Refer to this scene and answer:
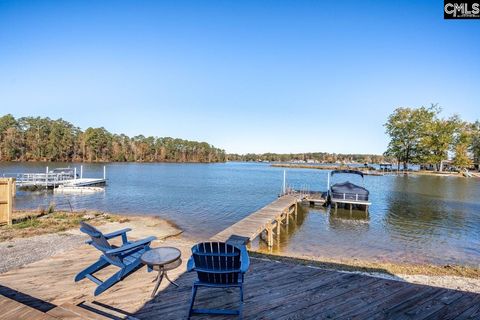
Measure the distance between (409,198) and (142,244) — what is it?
2713 centimetres

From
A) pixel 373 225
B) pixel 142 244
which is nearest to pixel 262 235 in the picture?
pixel 373 225

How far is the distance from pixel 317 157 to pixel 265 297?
157 m

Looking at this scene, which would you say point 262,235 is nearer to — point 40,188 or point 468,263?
point 468,263

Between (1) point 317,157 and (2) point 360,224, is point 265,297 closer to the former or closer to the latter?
(2) point 360,224

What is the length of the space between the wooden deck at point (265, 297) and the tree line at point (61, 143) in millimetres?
87179

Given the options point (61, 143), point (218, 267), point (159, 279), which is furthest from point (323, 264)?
point (61, 143)

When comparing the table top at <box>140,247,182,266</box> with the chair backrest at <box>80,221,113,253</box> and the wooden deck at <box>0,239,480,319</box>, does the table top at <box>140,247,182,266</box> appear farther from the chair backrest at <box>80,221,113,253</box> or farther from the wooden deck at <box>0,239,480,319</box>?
the chair backrest at <box>80,221,113,253</box>

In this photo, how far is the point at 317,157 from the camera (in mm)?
153625

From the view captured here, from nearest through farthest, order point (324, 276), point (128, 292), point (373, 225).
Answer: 1. point (128, 292)
2. point (324, 276)
3. point (373, 225)

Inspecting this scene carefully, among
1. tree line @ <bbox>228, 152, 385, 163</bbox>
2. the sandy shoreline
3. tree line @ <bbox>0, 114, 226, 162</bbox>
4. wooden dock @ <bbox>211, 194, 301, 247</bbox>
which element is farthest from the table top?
tree line @ <bbox>228, 152, 385, 163</bbox>

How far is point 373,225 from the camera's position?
14711 millimetres

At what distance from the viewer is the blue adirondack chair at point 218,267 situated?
3.31 meters

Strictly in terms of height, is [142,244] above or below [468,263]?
above

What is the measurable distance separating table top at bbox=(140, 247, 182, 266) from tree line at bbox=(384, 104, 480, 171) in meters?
66.4
